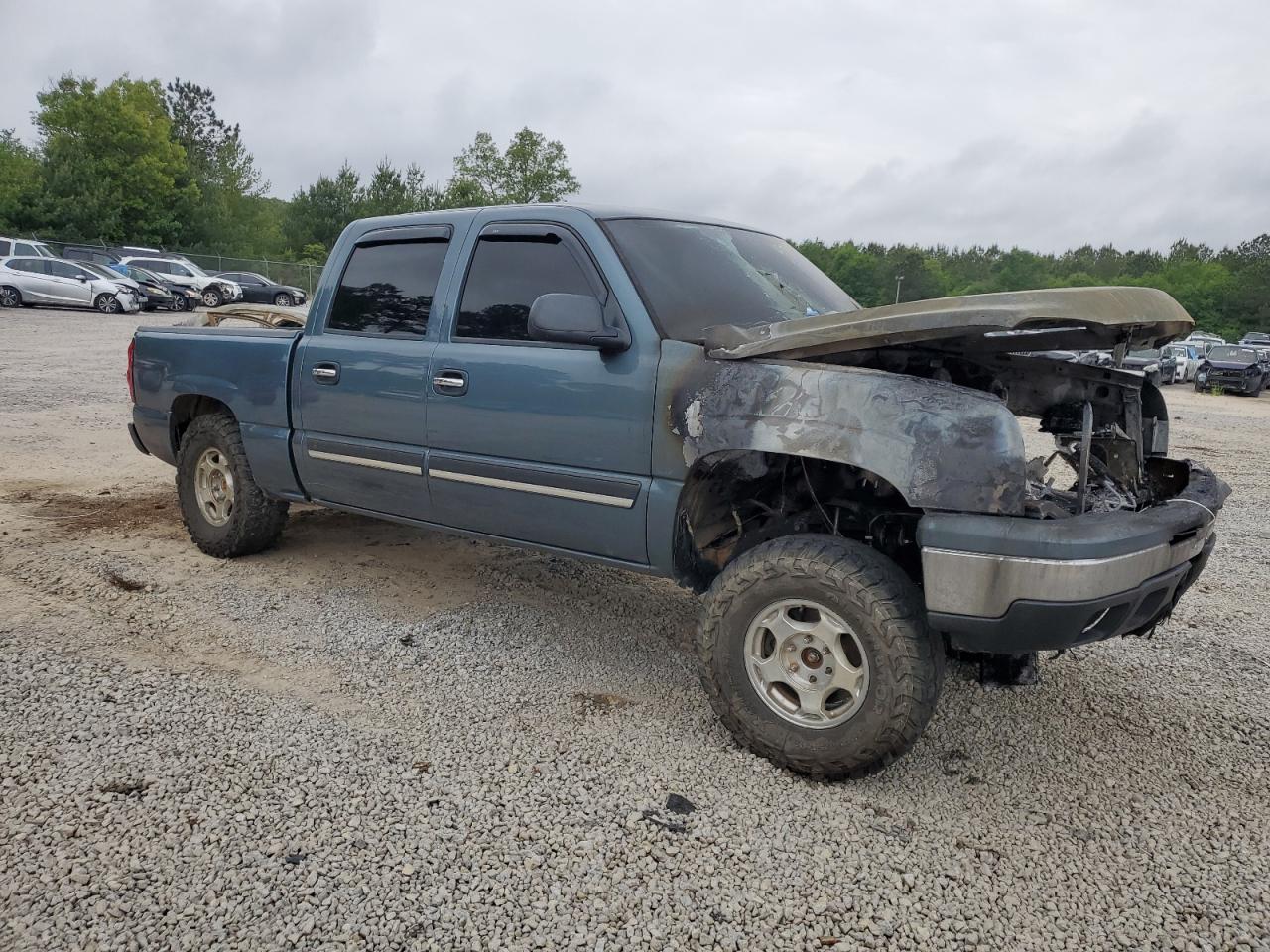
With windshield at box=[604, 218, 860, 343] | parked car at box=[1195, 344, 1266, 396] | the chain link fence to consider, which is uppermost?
the chain link fence

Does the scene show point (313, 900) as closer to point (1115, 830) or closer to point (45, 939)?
point (45, 939)

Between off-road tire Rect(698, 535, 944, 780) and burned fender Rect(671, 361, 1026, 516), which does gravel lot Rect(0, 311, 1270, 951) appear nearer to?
off-road tire Rect(698, 535, 944, 780)

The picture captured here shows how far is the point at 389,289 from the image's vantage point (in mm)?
4301

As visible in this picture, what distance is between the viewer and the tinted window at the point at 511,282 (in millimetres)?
3660

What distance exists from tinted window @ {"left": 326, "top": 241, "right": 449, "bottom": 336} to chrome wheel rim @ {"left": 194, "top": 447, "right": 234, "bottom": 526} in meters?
1.18

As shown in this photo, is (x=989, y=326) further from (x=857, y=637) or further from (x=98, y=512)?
(x=98, y=512)

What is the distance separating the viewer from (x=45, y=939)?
7.04 feet

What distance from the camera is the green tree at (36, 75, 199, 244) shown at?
138ft

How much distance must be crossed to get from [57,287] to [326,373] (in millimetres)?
25596

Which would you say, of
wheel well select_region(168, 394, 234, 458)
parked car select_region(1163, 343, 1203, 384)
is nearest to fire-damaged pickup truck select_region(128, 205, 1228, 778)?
wheel well select_region(168, 394, 234, 458)

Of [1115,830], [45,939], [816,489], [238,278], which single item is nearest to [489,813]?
[45,939]

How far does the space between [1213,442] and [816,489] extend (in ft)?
38.7

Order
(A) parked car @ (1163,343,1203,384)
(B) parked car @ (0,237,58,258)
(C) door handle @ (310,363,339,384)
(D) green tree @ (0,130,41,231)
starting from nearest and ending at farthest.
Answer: (C) door handle @ (310,363,339,384) → (B) parked car @ (0,237,58,258) → (A) parked car @ (1163,343,1203,384) → (D) green tree @ (0,130,41,231)

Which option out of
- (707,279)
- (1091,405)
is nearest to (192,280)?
(707,279)
